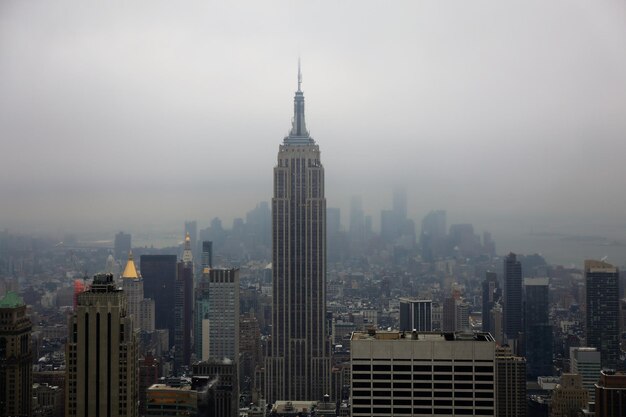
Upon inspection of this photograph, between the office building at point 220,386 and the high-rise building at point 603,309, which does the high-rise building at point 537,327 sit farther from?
the office building at point 220,386

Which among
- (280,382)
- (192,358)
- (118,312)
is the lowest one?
(280,382)

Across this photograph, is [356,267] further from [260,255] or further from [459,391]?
[459,391]

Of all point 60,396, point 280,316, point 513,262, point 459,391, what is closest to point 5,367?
point 60,396

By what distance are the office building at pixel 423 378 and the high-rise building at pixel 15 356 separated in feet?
10.9

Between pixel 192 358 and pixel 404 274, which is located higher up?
pixel 404 274

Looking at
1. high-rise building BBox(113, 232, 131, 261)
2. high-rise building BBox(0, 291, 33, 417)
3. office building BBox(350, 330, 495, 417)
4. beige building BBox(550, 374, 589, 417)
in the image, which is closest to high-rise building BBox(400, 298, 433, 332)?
beige building BBox(550, 374, 589, 417)

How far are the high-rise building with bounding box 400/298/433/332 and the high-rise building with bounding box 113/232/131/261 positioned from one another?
9.15ft

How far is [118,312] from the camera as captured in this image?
20.0 feet

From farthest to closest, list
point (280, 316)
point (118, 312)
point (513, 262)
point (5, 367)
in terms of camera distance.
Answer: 1. point (280, 316)
2. point (513, 262)
3. point (5, 367)
4. point (118, 312)

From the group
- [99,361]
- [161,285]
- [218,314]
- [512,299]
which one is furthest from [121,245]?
[512,299]

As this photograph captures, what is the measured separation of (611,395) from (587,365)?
0.97 meters

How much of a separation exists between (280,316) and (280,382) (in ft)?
7.70

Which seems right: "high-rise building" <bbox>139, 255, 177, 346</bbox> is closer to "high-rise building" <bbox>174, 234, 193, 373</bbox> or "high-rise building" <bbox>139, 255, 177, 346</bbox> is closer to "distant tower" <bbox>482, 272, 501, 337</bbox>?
"high-rise building" <bbox>174, 234, 193, 373</bbox>

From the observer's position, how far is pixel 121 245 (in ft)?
26.3
